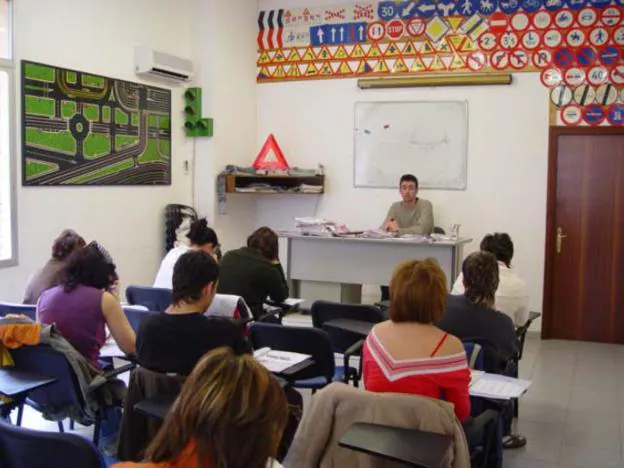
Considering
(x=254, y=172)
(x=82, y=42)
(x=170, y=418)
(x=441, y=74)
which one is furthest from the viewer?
(x=254, y=172)

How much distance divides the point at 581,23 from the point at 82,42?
4.38m

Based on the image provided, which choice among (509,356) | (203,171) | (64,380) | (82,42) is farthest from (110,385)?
(203,171)

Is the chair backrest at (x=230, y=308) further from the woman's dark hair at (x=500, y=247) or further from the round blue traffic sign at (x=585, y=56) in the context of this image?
the round blue traffic sign at (x=585, y=56)

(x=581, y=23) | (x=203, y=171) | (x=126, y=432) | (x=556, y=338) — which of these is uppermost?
(x=581, y=23)

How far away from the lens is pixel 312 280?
701 cm

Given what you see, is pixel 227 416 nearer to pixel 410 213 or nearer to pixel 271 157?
pixel 410 213

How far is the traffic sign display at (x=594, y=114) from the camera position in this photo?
6.57 meters

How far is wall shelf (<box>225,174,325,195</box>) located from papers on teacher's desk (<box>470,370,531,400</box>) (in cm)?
475

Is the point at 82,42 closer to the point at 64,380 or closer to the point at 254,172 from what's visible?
the point at 254,172

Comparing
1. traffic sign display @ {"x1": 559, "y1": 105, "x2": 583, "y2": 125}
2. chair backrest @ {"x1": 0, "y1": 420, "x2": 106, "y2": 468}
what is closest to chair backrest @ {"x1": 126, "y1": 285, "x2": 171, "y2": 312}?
chair backrest @ {"x1": 0, "y1": 420, "x2": 106, "y2": 468}

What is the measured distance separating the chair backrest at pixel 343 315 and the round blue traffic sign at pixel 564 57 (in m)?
3.71

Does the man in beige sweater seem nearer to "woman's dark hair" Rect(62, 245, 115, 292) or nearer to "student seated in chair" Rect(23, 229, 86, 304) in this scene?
"student seated in chair" Rect(23, 229, 86, 304)

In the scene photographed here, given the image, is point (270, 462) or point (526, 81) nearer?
point (270, 462)

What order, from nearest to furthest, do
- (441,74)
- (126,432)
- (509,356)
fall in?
1. (126,432)
2. (509,356)
3. (441,74)
